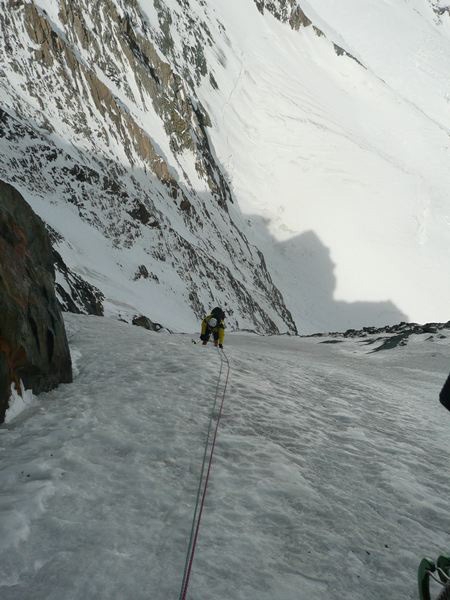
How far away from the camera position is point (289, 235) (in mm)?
60000

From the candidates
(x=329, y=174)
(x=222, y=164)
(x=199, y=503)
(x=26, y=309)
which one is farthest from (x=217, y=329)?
(x=329, y=174)

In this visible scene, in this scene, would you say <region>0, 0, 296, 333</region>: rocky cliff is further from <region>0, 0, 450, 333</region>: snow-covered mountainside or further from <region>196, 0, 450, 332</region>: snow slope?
<region>196, 0, 450, 332</region>: snow slope

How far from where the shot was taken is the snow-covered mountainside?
1083 inches

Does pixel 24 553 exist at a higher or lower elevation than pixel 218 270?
lower

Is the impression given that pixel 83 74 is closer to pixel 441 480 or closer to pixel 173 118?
pixel 173 118

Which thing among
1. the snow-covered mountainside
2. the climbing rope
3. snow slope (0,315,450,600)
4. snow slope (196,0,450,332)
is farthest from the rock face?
snow slope (196,0,450,332)

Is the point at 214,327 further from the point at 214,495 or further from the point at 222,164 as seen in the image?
the point at 222,164

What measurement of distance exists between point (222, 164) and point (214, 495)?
195 feet

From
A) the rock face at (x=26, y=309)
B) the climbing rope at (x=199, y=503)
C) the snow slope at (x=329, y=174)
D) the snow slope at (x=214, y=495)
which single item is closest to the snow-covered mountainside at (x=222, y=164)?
the snow slope at (x=329, y=174)

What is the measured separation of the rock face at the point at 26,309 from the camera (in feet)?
17.1

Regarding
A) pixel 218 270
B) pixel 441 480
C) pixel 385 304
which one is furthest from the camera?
pixel 385 304

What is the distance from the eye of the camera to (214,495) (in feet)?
13.5

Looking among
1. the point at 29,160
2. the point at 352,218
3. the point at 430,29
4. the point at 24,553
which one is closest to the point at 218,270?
the point at 29,160

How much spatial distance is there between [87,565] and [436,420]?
6.52 meters
